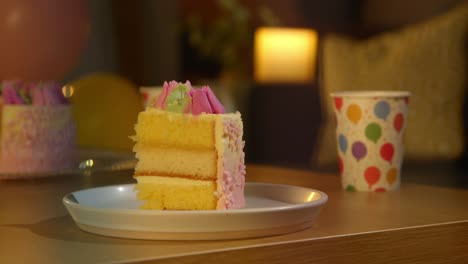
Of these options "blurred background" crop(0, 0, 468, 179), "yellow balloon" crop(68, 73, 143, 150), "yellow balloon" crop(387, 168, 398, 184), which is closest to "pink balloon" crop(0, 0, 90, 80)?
"blurred background" crop(0, 0, 468, 179)

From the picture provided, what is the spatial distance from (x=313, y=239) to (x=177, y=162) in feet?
0.64

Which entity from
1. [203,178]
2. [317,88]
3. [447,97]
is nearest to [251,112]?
[317,88]

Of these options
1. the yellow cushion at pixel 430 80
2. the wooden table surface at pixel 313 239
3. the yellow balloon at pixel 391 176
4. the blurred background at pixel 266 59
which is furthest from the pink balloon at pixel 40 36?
the yellow balloon at pixel 391 176

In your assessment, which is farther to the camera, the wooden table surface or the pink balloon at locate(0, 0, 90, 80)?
the pink balloon at locate(0, 0, 90, 80)

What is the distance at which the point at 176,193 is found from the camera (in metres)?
0.92

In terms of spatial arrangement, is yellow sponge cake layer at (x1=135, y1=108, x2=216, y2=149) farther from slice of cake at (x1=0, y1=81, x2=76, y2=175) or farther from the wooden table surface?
slice of cake at (x1=0, y1=81, x2=76, y2=175)

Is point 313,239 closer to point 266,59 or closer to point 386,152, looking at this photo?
point 386,152

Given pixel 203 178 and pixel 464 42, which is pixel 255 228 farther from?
pixel 464 42

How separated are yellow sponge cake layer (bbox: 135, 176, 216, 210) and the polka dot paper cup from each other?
451mm

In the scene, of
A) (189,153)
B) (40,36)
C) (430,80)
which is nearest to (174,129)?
(189,153)

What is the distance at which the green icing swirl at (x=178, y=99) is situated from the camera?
937 millimetres

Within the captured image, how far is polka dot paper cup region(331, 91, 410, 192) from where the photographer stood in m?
1.30

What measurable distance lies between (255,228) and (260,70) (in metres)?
3.21

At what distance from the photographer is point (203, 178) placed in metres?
0.91
